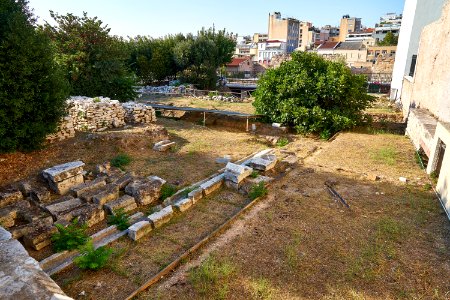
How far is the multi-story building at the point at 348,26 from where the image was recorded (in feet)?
266

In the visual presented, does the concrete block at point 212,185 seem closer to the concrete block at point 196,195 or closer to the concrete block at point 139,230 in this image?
the concrete block at point 196,195

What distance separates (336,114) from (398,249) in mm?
9054

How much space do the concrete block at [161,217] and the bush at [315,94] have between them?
9.07 metres

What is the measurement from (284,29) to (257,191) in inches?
3380

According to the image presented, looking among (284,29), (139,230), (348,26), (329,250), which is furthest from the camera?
(348,26)

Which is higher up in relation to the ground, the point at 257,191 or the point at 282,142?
the point at 257,191

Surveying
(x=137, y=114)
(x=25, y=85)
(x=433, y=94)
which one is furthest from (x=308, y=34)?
(x=25, y=85)

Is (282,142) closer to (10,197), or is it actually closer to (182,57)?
(10,197)

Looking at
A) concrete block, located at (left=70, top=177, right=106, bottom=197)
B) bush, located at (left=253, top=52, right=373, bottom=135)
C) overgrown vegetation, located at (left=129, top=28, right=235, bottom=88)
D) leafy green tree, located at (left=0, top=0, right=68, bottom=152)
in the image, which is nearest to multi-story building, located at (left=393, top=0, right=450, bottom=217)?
bush, located at (left=253, top=52, right=373, bottom=135)

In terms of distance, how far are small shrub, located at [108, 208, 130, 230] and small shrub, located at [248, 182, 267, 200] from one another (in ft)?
9.39

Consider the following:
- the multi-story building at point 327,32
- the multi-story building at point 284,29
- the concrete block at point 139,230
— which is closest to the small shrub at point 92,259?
the concrete block at point 139,230

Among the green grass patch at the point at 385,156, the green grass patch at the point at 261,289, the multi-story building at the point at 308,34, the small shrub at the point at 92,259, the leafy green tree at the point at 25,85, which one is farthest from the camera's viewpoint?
the multi-story building at the point at 308,34

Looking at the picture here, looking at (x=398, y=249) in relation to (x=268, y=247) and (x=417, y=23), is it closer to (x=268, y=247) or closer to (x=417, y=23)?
(x=268, y=247)

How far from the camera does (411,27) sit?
19.2 m
